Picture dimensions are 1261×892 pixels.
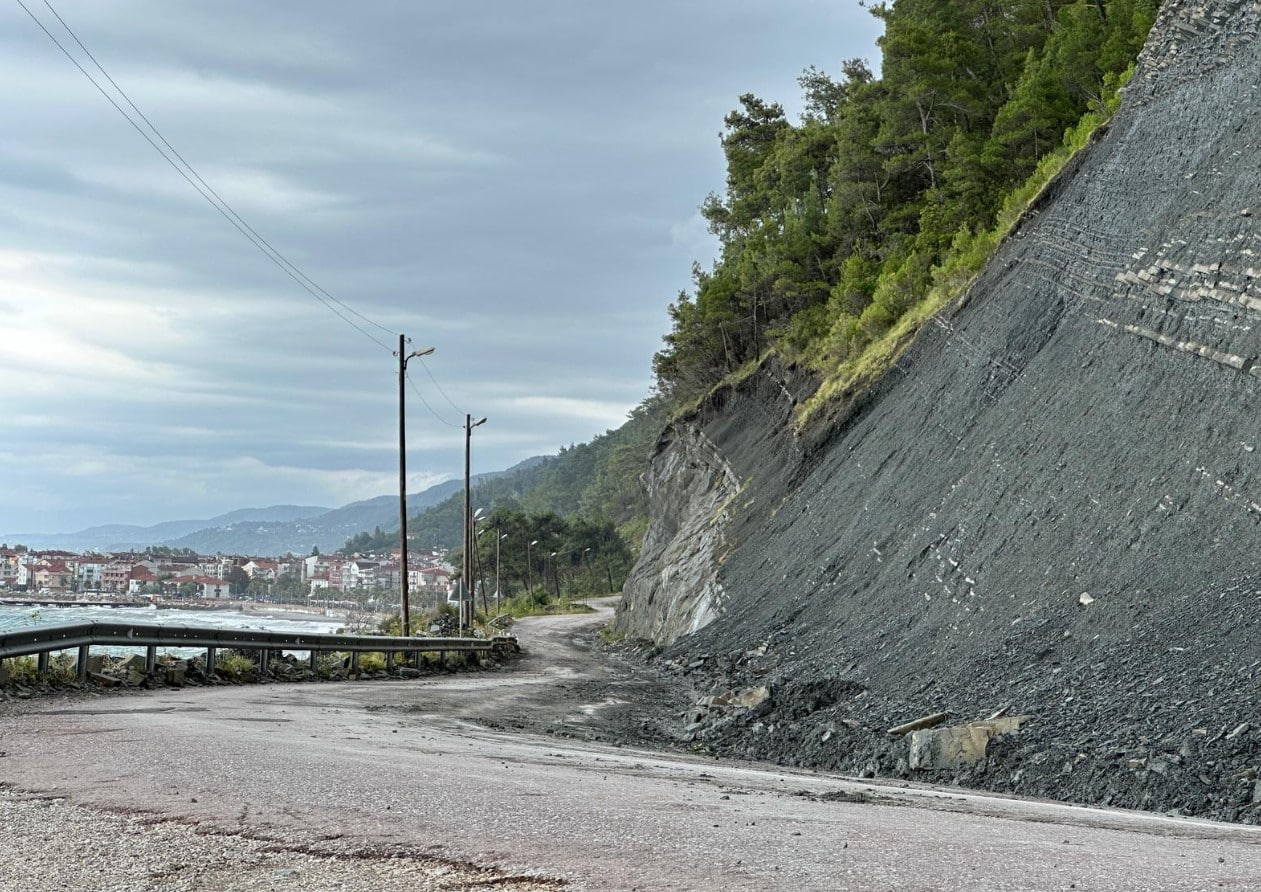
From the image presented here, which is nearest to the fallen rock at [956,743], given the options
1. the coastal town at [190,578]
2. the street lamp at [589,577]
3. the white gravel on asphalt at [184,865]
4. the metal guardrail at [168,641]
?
the white gravel on asphalt at [184,865]

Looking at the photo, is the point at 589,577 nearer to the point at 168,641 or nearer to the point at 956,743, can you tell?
Answer: the point at 168,641

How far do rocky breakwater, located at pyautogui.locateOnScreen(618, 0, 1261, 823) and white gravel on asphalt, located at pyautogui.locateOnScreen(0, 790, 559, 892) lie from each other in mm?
7818

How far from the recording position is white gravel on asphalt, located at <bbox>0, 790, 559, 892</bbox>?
489cm

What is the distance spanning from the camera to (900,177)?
4888 cm

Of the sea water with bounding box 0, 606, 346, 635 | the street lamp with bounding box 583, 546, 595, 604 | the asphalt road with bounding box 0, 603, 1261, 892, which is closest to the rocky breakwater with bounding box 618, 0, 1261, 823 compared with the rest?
the asphalt road with bounding box 0, 603, 1261, 892

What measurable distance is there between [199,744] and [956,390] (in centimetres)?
2215

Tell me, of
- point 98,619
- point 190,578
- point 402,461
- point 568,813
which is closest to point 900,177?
point 402,461

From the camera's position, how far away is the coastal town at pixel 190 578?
67625mm

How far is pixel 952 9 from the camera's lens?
4903 cm

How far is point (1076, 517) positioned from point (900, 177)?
33.9m

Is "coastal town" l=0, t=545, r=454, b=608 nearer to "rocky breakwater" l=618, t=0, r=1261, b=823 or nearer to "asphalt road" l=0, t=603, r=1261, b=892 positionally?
"rocky breakwater" l=618, t=0, r=1261, b=823

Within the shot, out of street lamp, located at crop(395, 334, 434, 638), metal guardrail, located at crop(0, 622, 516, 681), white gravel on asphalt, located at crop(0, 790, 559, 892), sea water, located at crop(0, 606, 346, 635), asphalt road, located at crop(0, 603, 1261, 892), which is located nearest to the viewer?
white gravel on asphalt, located at crop(0, 790, 559, 892)

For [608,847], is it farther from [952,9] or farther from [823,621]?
[952,9]

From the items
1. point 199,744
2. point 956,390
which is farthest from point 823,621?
point 199,744
